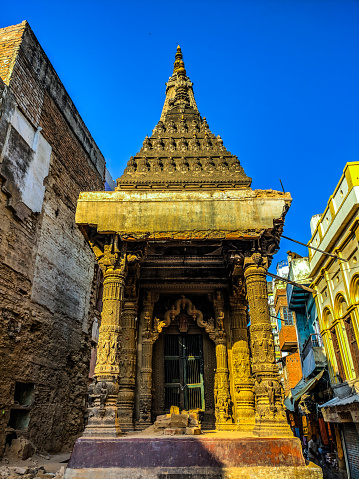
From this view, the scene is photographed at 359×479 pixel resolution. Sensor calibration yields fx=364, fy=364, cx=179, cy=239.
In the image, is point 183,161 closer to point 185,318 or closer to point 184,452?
point 185,318

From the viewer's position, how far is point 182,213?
9.13 m

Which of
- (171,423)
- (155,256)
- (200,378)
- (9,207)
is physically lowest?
(171,423)

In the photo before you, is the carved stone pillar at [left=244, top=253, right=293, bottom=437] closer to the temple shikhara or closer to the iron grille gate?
the temple shikhara

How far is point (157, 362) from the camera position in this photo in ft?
38.6

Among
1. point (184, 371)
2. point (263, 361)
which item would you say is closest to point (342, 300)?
point (184, 371)

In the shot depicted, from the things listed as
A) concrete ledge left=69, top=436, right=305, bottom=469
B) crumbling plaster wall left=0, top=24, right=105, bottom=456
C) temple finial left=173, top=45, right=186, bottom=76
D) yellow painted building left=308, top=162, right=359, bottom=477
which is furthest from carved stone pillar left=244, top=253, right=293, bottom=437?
temple finial left=173, top=45, right=186, bottom=76

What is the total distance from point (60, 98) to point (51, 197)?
481 cm

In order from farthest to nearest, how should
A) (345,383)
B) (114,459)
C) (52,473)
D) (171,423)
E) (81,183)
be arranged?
(81,183) < (345,383) < (52,473) < (171,423) < (114,459)

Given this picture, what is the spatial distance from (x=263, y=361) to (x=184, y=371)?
435 cm

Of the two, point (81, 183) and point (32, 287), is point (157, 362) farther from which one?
point (81, 183)

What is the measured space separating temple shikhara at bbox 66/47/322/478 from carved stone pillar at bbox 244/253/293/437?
23 mm

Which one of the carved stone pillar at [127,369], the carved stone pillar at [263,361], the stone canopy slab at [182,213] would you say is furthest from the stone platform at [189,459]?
the stone canopy slab at [182,213]

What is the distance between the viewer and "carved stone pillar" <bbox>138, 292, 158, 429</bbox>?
1065cm

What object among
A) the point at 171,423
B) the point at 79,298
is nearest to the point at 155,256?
the point at 171,423
